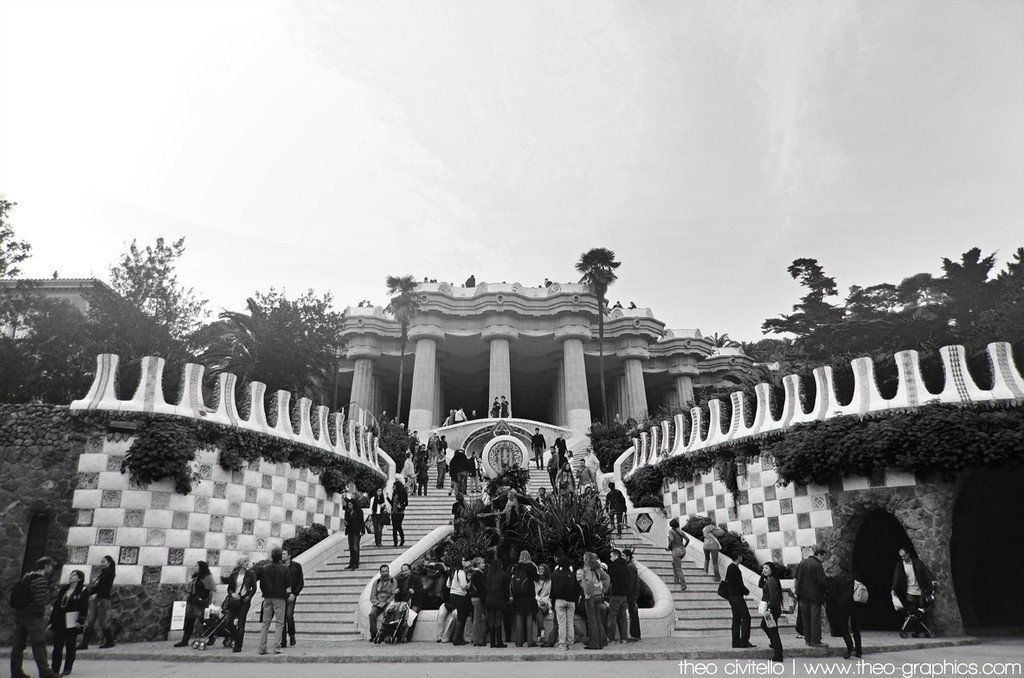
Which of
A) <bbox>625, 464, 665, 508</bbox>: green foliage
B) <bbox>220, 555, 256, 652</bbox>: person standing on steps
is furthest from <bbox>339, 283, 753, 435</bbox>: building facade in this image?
<bbox>220, 555, 256, 652</bbox>: person standing on steps

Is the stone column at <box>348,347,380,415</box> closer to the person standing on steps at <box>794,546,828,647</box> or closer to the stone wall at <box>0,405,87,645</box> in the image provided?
the stone wall at <box>0,405,87,645</box>

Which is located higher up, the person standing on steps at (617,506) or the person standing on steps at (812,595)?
the person standing on steps at (617,506)

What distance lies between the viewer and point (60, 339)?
23234 mm

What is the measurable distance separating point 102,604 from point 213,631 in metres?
2.07

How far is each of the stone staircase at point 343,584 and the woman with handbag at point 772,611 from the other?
7021mm

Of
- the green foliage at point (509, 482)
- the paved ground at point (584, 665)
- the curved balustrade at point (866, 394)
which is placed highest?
→ the curved balustrade at point (866, 394)

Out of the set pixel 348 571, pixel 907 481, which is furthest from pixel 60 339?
pixel 907 481

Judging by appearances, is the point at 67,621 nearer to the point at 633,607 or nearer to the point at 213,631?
the point at 213,631

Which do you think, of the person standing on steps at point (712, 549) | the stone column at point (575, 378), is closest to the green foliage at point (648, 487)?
the person standing on steps at point (712, 549)

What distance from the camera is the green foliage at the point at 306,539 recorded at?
56.1ft

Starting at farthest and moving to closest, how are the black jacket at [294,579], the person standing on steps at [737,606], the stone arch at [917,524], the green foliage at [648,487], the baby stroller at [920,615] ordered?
the green foliage at [648,487], the stone arch at [917,524], the baby stroller at [920,615], the black jacket at [294,579], the person standing on steps at [737,606]

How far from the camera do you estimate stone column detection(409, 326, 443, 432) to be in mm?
42750

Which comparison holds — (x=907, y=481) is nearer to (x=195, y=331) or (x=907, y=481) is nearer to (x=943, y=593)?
(x=943, y=593)

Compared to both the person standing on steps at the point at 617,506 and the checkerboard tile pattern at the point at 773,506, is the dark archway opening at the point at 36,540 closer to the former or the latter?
the person standing on steps at the point at 617,506
